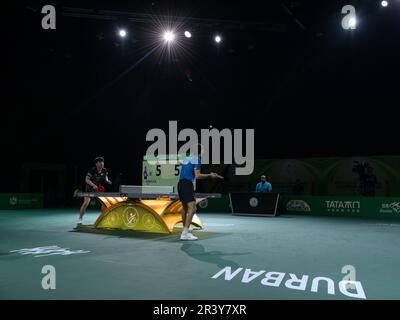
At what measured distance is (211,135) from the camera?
2450cm

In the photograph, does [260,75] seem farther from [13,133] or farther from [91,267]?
[91,267]

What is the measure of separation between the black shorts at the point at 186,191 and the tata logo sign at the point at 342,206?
10.4m

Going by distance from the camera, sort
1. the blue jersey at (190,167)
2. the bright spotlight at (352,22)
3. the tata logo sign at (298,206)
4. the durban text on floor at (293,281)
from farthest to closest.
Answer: the tata logo sign at (298,206), the bright spotlight at (352,22), the blue jersey at (190,167), the durban text on floor at (293,281)

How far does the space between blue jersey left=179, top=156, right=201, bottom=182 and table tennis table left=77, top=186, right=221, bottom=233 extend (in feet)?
3.06

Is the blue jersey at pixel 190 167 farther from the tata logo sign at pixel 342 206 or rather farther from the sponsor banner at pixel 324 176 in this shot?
the sponsor banner at pixel 324 176

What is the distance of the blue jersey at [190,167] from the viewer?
832cm

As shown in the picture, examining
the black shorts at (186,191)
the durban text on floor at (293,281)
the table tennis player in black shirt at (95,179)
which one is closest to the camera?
the durban text on floor at (293,281)

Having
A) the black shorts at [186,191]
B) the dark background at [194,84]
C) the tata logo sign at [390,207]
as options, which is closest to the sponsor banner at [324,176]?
the tata logo sign at [390,207]

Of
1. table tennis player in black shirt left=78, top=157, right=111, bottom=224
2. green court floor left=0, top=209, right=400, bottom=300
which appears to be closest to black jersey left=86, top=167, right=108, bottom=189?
table tennis player in black shirt left=78, top=157, right=111, bottom=224

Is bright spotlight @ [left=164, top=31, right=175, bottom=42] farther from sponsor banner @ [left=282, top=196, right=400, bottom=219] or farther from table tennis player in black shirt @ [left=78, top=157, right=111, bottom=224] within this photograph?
sponsor banner @ [left=282, top=196, right=400, bottom=219]

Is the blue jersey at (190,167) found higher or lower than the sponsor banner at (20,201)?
higher

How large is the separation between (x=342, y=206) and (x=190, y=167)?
10.4 m

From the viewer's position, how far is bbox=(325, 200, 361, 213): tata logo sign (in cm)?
1630

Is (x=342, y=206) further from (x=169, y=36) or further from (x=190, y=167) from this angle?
(x=190, y=167)
